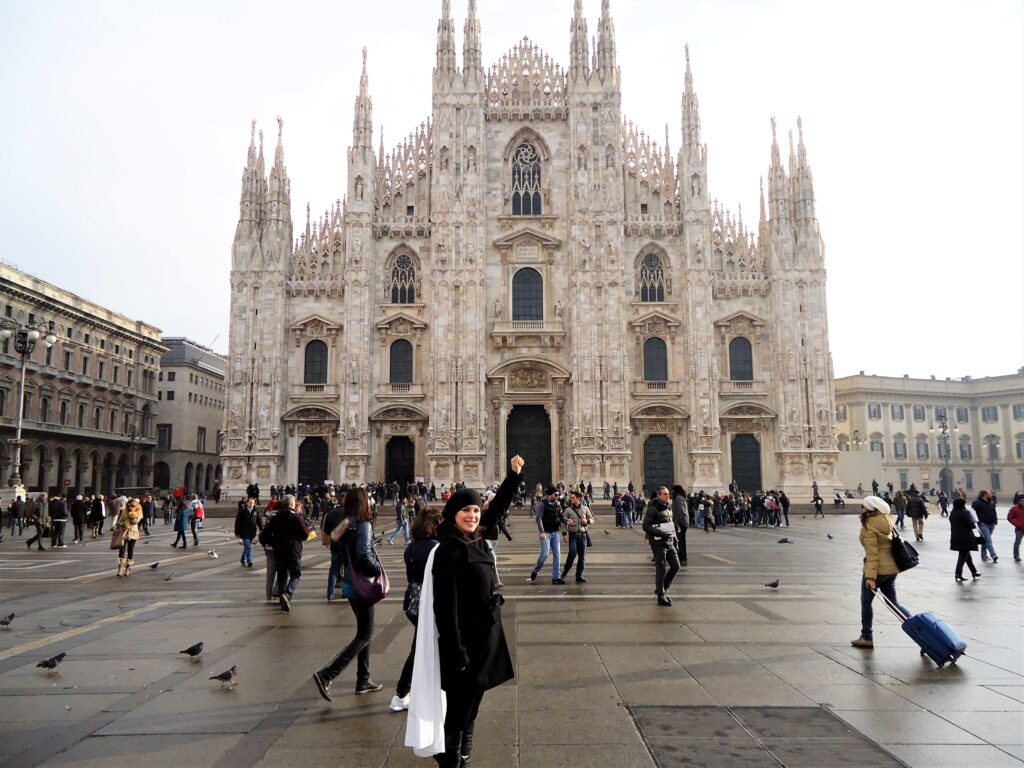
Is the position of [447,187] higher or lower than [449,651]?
higher

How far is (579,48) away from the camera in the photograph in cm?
4041

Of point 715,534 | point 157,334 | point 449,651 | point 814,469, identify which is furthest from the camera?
point 157,334

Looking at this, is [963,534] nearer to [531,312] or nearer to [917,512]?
[917,512]

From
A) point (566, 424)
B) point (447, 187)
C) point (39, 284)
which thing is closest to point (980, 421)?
point (566, 424)

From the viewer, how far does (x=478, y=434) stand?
124 ft

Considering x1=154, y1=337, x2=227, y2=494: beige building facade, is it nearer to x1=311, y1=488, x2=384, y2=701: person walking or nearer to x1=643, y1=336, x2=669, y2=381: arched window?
x1=643, y1=336, x2=669, y2=381: arched window

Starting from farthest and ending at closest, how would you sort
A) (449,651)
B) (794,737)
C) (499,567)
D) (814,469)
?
(814,469)
(499,567)
(794,737)
(449,651)

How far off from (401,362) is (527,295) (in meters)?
7.50

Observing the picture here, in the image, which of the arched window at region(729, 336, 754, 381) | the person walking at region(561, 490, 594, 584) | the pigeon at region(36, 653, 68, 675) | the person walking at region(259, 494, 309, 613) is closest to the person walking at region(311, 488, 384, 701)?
the pigeon at region(36, 653, 68, 675)

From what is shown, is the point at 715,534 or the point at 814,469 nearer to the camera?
the point at 715,534

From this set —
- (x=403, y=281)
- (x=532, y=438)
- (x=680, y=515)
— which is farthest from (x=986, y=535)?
(x=403, y=281)

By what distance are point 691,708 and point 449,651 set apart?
2647 mm

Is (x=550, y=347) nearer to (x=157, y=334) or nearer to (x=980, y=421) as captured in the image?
(x=157, y=334)

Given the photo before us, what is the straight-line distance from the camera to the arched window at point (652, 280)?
1570 inches
